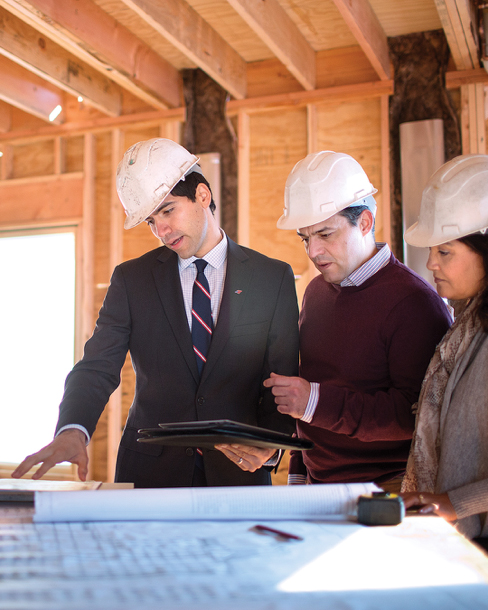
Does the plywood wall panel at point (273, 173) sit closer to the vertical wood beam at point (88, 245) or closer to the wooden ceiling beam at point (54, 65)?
the wooden ceiling beam at point (54, 65)

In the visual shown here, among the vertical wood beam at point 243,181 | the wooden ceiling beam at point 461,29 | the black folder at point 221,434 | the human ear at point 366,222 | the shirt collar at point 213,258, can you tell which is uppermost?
the wooden ceiling beam at point 461,29

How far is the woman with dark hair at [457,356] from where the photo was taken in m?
1.57

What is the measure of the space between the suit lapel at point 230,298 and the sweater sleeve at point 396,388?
0.37 m

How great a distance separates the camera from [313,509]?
1.18m

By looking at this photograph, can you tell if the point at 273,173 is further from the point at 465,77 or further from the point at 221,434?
the point at 221,434

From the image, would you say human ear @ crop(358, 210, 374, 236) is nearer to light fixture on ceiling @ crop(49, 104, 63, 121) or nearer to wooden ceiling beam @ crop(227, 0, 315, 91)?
wooden ceiling beam @ crop(227, 0, 315, 91)

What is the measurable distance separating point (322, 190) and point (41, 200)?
12.0ft

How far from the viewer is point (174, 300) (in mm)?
2109

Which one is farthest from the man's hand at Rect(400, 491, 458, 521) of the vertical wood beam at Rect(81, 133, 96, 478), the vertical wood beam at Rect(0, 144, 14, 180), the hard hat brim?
the vertical wood beam at Rect(0, 144, 14, 180)

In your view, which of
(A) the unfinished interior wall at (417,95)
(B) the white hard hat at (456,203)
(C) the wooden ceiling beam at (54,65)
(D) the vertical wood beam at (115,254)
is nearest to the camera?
(B) the white hard hat at (456,203)

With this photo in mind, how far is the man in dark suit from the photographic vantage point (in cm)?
202

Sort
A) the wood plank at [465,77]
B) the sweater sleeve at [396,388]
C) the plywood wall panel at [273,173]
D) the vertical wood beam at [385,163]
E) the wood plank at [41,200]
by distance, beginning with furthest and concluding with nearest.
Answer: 1. the wood plank at [41,200]
2. the plywood wall panel at [273,173]
3. the vertical wood beam at [385,163]
4. the wood plank at [465,77]
5. the sweater sleeve at [396,388]

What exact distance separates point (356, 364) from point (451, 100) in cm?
276

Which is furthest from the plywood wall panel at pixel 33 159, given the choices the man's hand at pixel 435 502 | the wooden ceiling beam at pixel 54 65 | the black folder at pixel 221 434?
the man's hand at pixel 435 502
